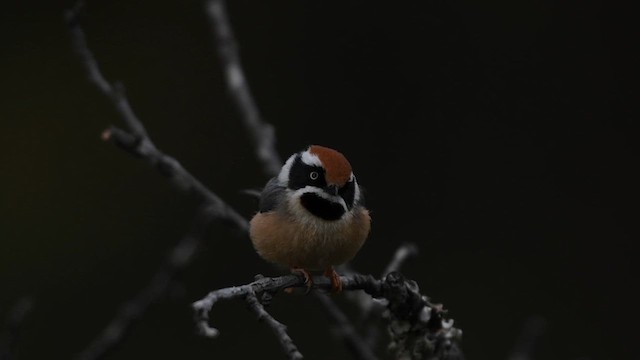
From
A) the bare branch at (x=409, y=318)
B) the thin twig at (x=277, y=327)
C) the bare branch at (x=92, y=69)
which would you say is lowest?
the bare branch at (x=409, y=318)

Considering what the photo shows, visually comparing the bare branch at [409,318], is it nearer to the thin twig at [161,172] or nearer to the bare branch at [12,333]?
the thin twig at [161,172]

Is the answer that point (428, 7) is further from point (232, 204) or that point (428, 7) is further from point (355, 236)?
point (355, 236)

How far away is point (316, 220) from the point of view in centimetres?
306

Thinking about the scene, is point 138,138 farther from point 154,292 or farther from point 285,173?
point 285,173

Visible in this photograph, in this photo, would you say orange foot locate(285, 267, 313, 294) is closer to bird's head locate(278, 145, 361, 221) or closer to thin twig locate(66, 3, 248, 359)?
bird's head locate(278, 145, 361, 221)

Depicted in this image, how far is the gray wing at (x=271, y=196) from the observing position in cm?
318

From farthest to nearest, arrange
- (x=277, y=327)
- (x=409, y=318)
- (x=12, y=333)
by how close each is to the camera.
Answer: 1. (x=409, y=318)
2. (x=12, y=333)
3. (x=277, y=327)

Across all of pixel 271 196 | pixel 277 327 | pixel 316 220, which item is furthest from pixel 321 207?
pixel 277 327

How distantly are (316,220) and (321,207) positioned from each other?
5 centimetres

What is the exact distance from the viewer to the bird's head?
10.0ft

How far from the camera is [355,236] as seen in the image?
3055mm

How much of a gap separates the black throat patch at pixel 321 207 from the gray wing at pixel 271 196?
88 millimetres

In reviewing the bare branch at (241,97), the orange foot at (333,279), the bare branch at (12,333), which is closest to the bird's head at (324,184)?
the orange foot at (333,279)

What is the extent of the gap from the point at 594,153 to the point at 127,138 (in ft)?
13.6
